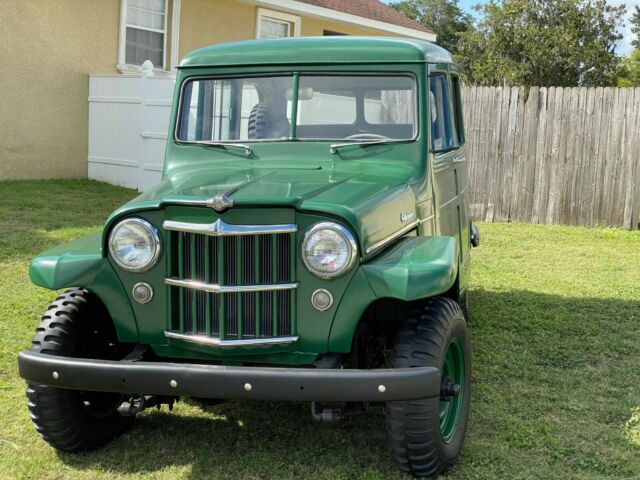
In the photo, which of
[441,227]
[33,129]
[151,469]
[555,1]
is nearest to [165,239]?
[151,469]

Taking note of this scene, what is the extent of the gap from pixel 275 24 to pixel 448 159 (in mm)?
11725

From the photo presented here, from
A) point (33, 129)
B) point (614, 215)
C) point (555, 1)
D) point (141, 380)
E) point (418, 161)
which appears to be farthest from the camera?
point (555, 1)

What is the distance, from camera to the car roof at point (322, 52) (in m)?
4.51

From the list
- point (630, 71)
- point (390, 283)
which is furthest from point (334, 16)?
point (630, 71)

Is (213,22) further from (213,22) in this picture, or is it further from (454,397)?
(454,397)

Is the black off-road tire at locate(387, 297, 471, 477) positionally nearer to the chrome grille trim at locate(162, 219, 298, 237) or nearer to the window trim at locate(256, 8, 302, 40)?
the chrome grille trim at locate(162, 219, 298, 237)

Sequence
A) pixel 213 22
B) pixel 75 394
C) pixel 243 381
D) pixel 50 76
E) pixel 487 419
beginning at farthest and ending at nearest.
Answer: pixel 213 22 < pixel 50 76 < pixel 487 419 < pixel 75 394 < pixel 243 381

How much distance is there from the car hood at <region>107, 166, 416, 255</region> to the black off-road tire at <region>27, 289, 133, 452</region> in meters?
0.55

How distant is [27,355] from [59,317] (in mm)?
305

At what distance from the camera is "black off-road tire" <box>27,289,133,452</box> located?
3.72 m

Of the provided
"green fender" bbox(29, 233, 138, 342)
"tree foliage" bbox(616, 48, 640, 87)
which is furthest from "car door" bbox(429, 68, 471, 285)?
"tree foliage" bbox(616, 48, 640, 87)

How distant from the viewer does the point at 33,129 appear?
12172 mm

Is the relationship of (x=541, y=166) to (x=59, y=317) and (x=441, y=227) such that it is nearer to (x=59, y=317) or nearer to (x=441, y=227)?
(x=441, y=227)

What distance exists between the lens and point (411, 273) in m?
3.42
